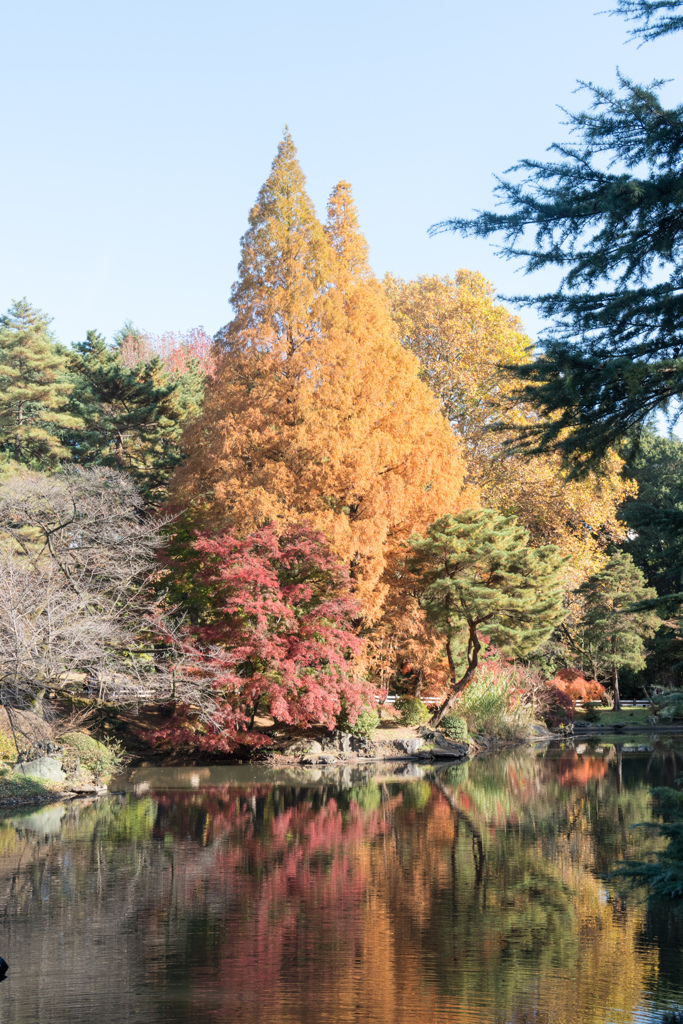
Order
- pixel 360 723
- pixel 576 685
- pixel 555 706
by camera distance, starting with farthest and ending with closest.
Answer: pixel 576 685 → pixel 555 706 → pixel 360 723

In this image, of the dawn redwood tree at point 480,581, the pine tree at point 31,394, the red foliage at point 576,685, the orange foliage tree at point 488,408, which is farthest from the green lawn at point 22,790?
the red foliage at point 576,685

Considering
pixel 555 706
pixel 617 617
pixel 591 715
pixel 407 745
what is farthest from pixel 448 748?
pixel 591 715

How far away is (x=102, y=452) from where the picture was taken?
26.1 meters

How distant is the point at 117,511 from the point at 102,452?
30.5ft

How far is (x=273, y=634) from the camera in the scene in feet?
→ 57.9

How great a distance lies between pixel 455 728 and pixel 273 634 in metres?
6.23

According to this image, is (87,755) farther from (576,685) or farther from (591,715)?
(591,715)

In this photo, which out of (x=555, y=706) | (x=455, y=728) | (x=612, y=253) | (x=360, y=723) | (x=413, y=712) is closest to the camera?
(x=612, y=253)

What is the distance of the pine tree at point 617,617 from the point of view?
93.0 ft

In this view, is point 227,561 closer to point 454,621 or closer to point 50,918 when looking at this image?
point 454,621

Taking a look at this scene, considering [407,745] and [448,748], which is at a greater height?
[407,745]

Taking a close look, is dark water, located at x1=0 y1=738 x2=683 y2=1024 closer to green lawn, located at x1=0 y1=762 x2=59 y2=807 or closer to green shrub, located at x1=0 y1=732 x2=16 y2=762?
green lawn, located at x1=0 y1=762 x2=59 y2=807

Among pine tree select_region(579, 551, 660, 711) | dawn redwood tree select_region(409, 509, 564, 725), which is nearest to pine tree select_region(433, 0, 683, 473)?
dawn redwood tree select_region(409, 509, 564, 725)

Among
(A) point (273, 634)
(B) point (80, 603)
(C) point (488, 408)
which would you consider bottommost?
(A) point (273, 634)
